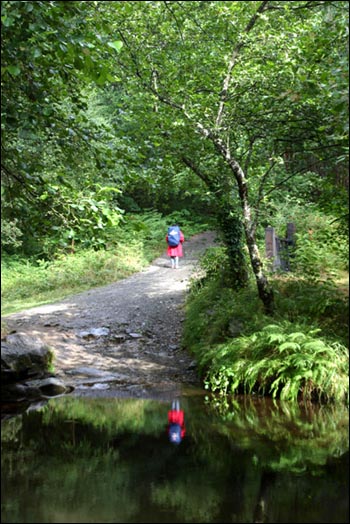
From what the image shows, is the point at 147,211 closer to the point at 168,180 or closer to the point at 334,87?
the point at 168,180

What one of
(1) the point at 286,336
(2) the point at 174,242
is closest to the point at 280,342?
(1) the point at 286,336

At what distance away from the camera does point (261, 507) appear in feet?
14.9

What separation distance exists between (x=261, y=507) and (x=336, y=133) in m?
5.20

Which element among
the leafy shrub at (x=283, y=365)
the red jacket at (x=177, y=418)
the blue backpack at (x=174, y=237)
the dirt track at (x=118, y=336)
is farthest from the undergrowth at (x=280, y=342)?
the blue backpack at (x=174, y=237)

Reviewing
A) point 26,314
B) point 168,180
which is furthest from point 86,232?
point 26,314

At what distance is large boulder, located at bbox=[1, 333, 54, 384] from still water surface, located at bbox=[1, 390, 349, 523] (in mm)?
1434

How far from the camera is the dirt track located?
33.0ft

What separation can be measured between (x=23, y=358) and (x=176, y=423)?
3.69m

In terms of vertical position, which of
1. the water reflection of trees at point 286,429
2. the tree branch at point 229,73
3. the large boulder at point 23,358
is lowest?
the water reflection of trees at point 286,429

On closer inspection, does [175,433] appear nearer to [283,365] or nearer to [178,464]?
[178,464]

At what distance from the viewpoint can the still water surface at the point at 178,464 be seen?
175 inches

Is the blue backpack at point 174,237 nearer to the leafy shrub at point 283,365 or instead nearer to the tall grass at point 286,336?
the tall grass at point 286,336

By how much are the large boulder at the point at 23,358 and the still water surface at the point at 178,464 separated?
1434 mm

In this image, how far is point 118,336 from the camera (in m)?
12.6
